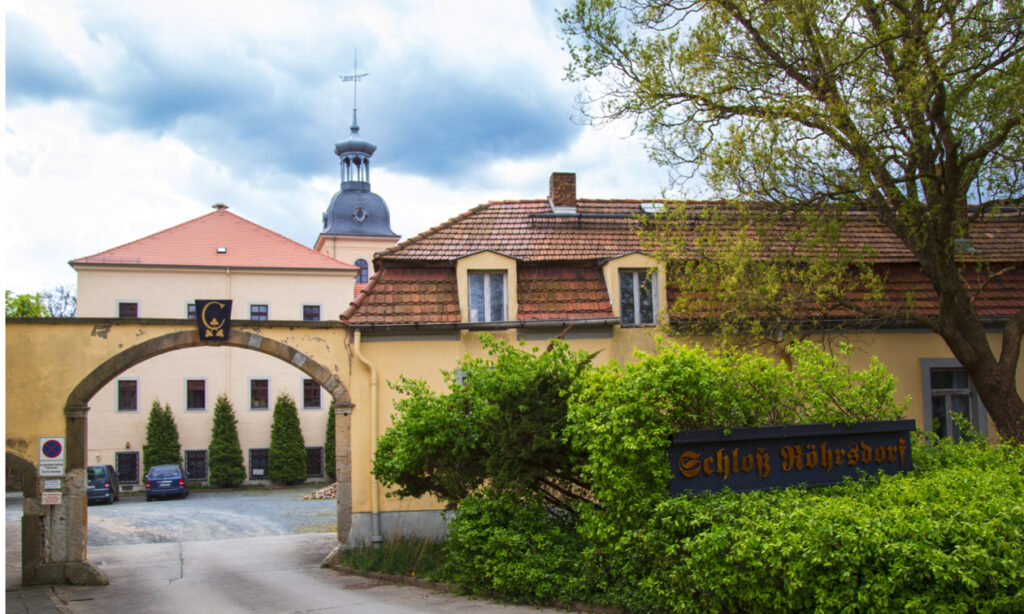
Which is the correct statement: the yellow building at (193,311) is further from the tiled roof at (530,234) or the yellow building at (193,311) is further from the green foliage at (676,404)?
the green foliage at (676,404)

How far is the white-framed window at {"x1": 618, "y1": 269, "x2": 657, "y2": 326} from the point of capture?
16.4 meters

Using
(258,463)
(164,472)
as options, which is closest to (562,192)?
(164,472)

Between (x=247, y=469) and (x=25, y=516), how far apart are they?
24.7 meters

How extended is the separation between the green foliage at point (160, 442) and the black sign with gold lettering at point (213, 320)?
2351 cm

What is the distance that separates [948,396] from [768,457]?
9829mm

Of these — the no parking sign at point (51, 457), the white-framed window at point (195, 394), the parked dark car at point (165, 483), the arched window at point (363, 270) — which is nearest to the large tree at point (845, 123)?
the no parking sign at point (51, 457)

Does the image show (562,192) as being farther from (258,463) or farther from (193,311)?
(258,463)

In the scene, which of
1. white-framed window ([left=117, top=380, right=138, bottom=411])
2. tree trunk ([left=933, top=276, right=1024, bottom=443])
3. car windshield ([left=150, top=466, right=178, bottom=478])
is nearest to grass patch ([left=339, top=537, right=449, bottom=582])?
tree trunk ([left=933, top=276, right=1024, bottom=443])

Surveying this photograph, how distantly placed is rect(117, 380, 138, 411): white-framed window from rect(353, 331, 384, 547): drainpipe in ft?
83.5

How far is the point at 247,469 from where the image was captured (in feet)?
122

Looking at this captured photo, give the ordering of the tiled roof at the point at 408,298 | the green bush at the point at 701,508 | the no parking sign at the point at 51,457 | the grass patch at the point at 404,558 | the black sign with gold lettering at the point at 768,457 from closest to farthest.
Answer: the green bush at the point at 701,508, the black sign with gold lettering at the point at 768,457, the grass patch at the point at 404,558, the no parking sign at the point at 51,457, the tiled roof at the point at 408,298

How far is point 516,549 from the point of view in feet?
32.9

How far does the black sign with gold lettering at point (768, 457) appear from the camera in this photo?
8562 millimetres

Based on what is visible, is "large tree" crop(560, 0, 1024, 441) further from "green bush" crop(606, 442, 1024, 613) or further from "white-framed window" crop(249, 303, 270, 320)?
"white-framed window" crop(249, 303, 270, 320)
